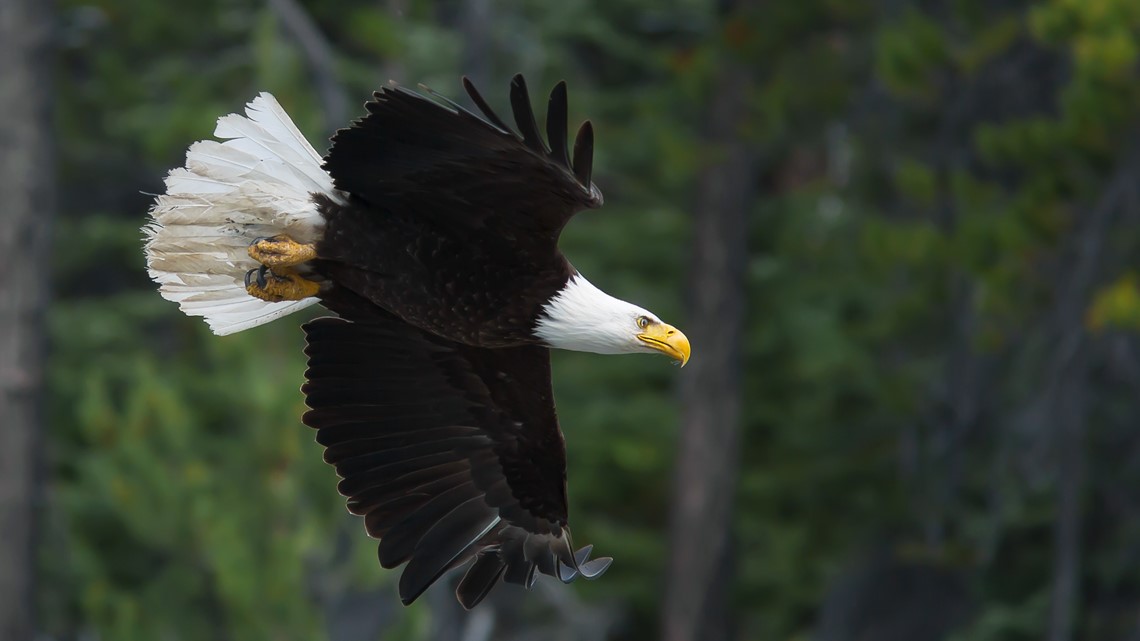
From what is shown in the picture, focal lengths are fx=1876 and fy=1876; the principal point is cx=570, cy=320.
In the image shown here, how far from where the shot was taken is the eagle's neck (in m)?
5.44

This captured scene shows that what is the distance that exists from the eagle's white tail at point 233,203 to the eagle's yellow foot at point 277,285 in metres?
0.04

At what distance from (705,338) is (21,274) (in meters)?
4.81

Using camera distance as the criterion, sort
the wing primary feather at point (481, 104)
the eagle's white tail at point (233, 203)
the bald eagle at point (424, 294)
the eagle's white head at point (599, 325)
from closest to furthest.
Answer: the wing primary feather at point (481, 104) → the bald eagle at point (424, 294) → the eagle's white head at point (599, 325) → the eagle's white tail at point (233, 203)

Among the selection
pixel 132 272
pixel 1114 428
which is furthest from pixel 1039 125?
pixel 132 272

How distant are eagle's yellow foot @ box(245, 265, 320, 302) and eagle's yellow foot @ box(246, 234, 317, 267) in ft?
0.25

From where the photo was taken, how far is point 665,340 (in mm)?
5461

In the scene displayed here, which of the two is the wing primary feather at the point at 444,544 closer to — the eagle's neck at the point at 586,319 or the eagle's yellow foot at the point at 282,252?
the eagle's neck at the point at 586,319

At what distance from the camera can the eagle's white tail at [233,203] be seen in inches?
219

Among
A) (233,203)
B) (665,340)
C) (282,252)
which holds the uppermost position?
(233,203)

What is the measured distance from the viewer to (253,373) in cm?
1055

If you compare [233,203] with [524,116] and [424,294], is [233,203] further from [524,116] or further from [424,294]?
[524,116]

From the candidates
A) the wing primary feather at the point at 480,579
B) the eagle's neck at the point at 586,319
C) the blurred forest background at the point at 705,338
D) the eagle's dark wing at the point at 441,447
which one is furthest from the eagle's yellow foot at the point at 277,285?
the blurred forest background at the point at 705,338

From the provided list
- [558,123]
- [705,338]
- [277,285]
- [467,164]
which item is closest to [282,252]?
[277,285]

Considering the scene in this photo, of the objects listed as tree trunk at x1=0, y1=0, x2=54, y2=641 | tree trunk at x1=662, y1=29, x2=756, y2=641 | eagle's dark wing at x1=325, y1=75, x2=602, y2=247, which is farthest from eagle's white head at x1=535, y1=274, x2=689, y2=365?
tree trunk at x1=662, y1=29, x2=756, y2=641
